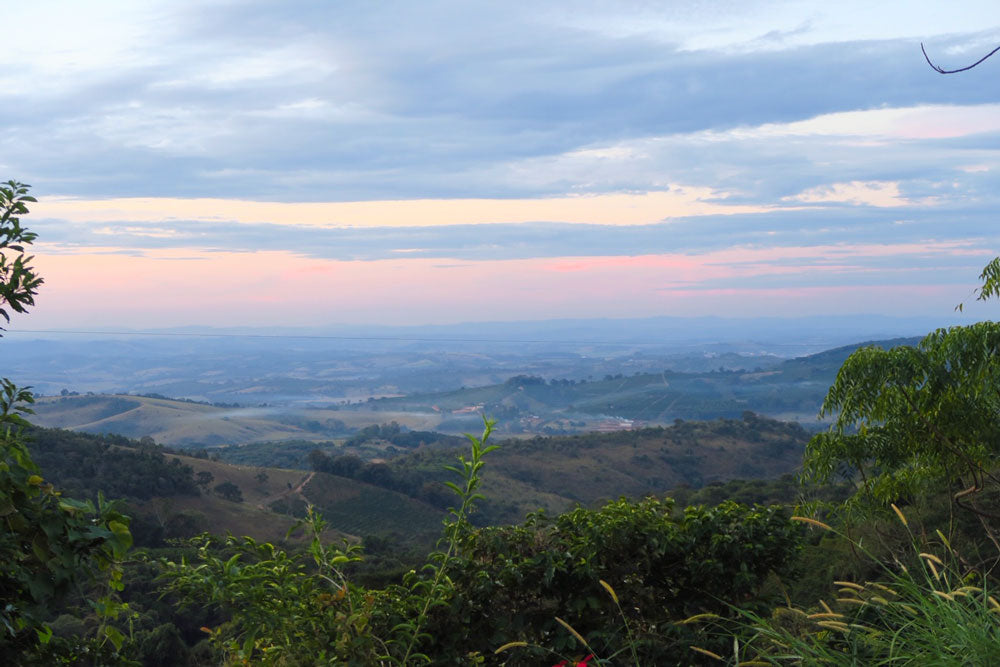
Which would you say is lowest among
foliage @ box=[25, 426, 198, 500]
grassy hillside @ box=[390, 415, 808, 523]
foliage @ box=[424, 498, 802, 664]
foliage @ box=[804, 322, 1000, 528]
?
grassy hillside @ box=[390, 415, 808, 523]

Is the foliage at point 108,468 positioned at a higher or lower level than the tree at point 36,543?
lower

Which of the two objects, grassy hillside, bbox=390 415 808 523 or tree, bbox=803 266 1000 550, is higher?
tree, bbox=803 266 1000 550

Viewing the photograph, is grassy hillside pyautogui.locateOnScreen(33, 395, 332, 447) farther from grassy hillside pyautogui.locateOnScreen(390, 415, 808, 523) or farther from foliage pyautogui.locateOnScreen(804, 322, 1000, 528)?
foliage pyautogui.locateOnScreen(804, 322, 1000, 528)

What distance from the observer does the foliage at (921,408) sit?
637 cm

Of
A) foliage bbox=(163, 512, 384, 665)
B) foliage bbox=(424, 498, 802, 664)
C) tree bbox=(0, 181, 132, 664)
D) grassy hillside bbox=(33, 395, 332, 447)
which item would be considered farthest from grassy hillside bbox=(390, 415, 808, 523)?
tree bbox=(0, 181, 132, 664)

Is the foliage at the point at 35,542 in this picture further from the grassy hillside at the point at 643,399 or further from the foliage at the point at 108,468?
the grassy hillside at the point at 643,399

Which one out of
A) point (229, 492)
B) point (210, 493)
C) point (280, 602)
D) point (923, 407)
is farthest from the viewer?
point (229, 492)

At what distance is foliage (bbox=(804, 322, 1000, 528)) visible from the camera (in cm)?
637

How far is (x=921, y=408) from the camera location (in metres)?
6.65

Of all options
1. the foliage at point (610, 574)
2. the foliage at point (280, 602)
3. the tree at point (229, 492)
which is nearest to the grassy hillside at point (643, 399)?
the tree at point (229, 492)

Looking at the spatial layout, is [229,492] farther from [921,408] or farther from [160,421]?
[160,421]

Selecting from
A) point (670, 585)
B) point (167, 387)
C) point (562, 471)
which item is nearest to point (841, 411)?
point (670, 585)

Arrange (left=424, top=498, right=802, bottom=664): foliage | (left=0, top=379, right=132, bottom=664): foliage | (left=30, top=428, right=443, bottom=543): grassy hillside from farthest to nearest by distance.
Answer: (left=30, top=428, right=443, bottom=543): grassy hillside → (left=424, top=498, right=802, bottom=664): foliage → (left=0, top=379, right=132, bottom=664): foliage

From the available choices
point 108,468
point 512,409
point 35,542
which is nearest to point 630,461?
point 108,468
